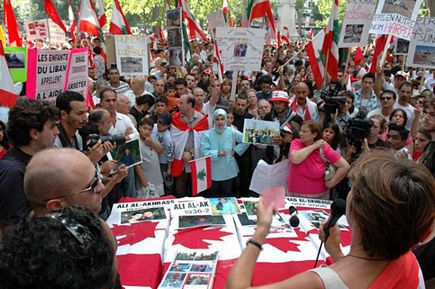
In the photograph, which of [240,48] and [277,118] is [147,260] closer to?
[277,118]

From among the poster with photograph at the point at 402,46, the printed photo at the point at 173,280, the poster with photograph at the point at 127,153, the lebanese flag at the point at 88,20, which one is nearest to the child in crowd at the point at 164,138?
the poster with photograph at the point at 127,153

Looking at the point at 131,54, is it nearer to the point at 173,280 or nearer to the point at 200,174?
the point at 200,174

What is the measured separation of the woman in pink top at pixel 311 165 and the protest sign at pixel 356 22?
11.4 ft

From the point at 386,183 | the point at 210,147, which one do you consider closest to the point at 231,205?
the point at 210,147

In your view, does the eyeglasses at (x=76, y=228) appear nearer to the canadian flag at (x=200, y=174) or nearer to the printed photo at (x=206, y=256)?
the printed photo at (x=206, y=256)

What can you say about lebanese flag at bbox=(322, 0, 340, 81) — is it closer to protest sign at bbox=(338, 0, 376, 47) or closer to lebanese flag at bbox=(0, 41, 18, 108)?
protest sign at bbox=(338, 0, 376, 47)

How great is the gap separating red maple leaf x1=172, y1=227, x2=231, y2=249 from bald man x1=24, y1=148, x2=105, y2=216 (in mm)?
1119

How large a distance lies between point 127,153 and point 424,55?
202 inches

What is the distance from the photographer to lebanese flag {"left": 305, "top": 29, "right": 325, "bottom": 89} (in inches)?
276

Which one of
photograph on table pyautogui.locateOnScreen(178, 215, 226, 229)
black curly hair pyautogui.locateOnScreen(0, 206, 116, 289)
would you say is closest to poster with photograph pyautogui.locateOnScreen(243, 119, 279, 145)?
photograph on table pyautogui.locateOnScreen(178, 215, 226, 229)

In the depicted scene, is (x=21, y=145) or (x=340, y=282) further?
(x=21, y=145)

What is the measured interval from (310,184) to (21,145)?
8.63ft

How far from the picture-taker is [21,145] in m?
2.47

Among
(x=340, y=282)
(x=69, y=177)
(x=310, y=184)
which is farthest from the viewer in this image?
(x=310, y=184)
